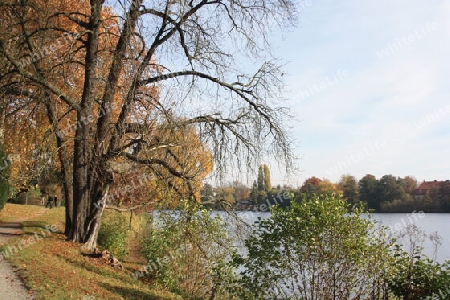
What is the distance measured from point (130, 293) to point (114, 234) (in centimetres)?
760

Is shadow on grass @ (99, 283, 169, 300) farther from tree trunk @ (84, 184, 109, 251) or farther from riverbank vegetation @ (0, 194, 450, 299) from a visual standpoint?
tree trunk @ (84, 184, 109, 251)

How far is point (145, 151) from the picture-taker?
10836 millimetres

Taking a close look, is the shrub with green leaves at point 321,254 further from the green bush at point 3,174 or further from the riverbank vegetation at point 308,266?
the green bush at point 3,174

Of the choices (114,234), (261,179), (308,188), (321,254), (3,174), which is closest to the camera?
(321,254)

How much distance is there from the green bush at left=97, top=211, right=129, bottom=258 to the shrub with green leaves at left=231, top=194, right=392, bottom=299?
28.4 feet

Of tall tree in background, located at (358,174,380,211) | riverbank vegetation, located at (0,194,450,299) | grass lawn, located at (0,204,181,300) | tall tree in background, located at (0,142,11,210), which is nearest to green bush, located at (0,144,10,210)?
tall tree in background, located at (0,142,11,210)

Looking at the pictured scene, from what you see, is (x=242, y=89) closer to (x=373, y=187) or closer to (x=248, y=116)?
(x=248, y=116)

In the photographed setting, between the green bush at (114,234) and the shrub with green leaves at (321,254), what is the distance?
8.65m

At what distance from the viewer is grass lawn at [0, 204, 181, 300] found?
23.7 ft

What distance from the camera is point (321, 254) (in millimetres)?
7562

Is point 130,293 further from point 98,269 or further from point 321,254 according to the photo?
point 321,254

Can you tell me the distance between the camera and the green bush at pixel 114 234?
15.4 metres

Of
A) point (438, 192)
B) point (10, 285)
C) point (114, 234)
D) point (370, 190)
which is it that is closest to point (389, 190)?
point (370, 190)

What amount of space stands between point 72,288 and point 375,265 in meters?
5.77
